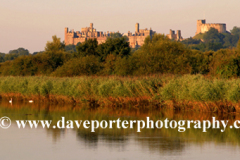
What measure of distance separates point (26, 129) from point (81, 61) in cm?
1959

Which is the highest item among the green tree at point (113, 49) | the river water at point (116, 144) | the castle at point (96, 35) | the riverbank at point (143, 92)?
the castle at point (96, 35)

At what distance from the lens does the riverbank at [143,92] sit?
18500 mm

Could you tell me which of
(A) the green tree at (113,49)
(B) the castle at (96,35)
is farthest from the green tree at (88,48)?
(B) the castle at (96,35)

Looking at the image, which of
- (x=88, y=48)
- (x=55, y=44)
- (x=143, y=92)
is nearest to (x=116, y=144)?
(x=143, y=92)

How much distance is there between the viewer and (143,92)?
70.9 feet

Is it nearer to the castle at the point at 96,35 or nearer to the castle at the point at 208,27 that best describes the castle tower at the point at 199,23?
the castle at the point at 208,27

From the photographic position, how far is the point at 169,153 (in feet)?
33.7

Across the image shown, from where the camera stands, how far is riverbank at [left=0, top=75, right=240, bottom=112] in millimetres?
18500

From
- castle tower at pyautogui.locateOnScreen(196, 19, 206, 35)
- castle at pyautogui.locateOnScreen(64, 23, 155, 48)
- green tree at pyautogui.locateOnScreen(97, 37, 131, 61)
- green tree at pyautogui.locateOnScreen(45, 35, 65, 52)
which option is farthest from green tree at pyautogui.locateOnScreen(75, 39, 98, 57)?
castle tower at pyautogui.locateOnScreen(196, 19, 206, 35)

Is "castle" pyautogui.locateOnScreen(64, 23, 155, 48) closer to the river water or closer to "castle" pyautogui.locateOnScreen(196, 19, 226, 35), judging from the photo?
"castle" pyautogui.locateOnScreen(196, 19, 226, 35)

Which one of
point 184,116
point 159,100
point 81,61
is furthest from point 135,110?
point 81,61

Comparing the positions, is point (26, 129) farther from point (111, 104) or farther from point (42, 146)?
point (111, 104)

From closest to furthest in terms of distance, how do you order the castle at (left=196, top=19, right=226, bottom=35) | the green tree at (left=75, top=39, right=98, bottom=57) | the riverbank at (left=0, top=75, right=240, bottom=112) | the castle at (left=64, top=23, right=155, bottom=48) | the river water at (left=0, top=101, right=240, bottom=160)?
the river water at (left=0, top=101, right=240, bottom=160) → the riverbank at (left=0, top=75, right=240, bottom=112) → the green tree at (left=75, top=39, right=98, bottom=57) → the castle at (left=196, top=19, right=226, bottom=35) → the castle at (left=64, top=23, right=155, bottom=48)

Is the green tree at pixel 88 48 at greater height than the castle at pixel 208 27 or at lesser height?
lesser
